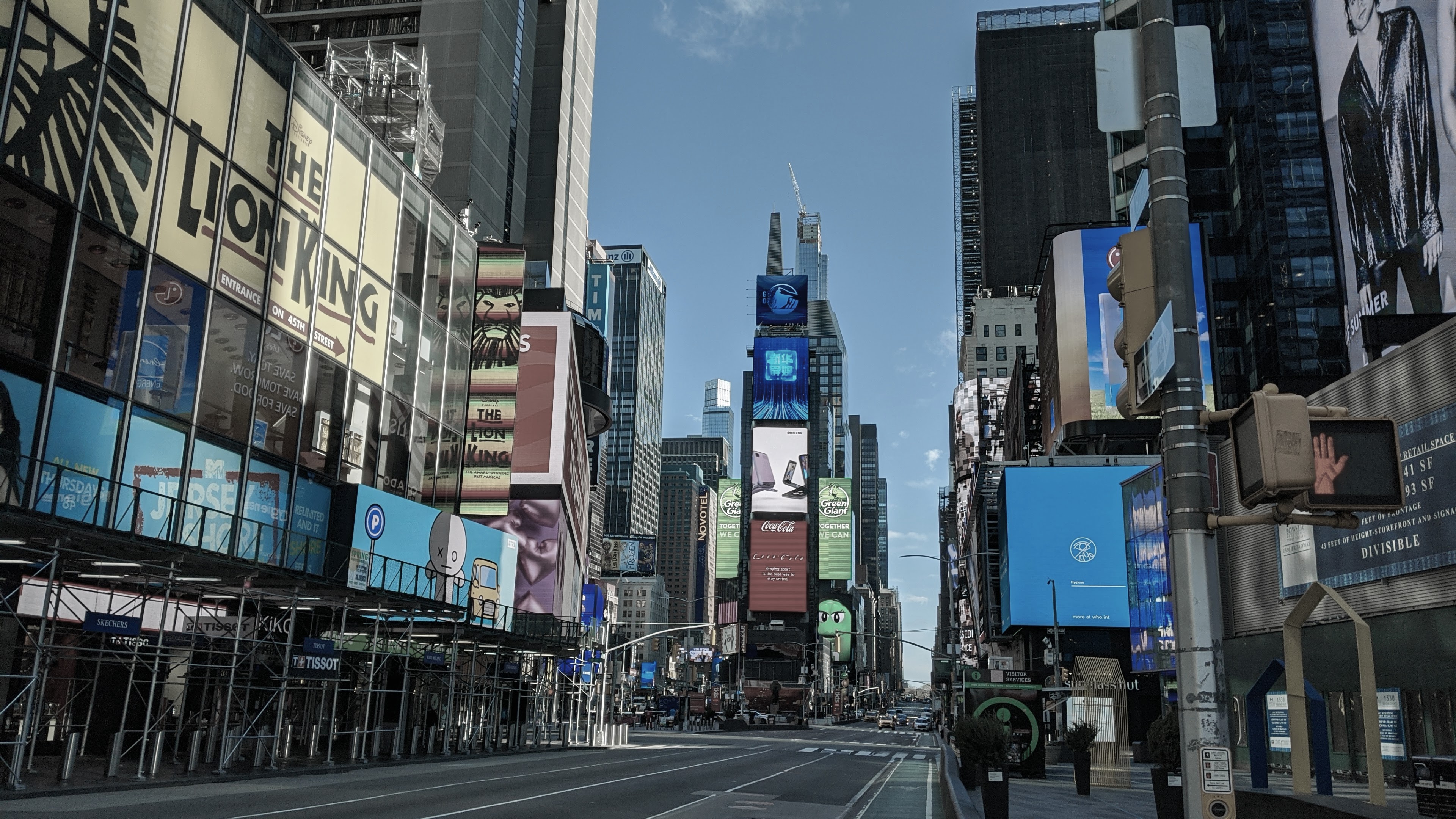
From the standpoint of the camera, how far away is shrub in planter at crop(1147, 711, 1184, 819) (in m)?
15.1

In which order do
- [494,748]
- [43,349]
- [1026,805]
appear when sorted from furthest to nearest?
[494,748] → [43,349] → [1026,805]

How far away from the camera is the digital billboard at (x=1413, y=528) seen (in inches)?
1062

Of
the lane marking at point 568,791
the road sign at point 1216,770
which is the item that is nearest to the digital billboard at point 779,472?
the lane marking at point 568,791

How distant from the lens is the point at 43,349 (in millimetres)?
24547

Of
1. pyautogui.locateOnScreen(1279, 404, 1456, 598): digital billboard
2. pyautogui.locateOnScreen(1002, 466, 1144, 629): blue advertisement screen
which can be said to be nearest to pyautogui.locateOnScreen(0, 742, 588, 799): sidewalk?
pyautogui.locateOnScreen(1279, 404, 1456, 598): digital billboard

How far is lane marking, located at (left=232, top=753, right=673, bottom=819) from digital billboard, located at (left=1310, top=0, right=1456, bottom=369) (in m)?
40.6

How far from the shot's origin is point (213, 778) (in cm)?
2442

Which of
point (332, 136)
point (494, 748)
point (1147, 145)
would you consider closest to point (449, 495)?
point (494, 748)

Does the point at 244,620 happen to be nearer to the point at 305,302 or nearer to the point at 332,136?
the point at 305,302

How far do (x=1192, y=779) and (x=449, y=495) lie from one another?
44144 millimetres

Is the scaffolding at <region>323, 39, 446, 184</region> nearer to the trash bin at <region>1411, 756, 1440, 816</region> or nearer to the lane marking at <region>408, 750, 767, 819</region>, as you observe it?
the lane marking at <region>408, 750, 767, 819</region>

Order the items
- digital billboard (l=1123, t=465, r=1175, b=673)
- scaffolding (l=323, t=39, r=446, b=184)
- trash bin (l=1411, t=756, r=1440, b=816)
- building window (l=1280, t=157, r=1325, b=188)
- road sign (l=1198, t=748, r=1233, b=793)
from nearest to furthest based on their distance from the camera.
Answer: road sign (l=1198, t=748, r=1233, b=793)
trash bin (l=1411, t=756, r=1440, b=816)
digital billboard (l=1123, t=465, r=1175, b=673)
scaffolding (l=323, t=39, r=446, b=184)
building window (l=1280, t=157, r=1325, b=188)

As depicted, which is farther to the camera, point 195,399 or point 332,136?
point 332,136

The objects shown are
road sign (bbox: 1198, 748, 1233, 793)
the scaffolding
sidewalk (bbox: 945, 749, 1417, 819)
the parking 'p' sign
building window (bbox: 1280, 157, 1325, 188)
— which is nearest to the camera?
road sign (bbox: 1198, 748, 1233, 793)
